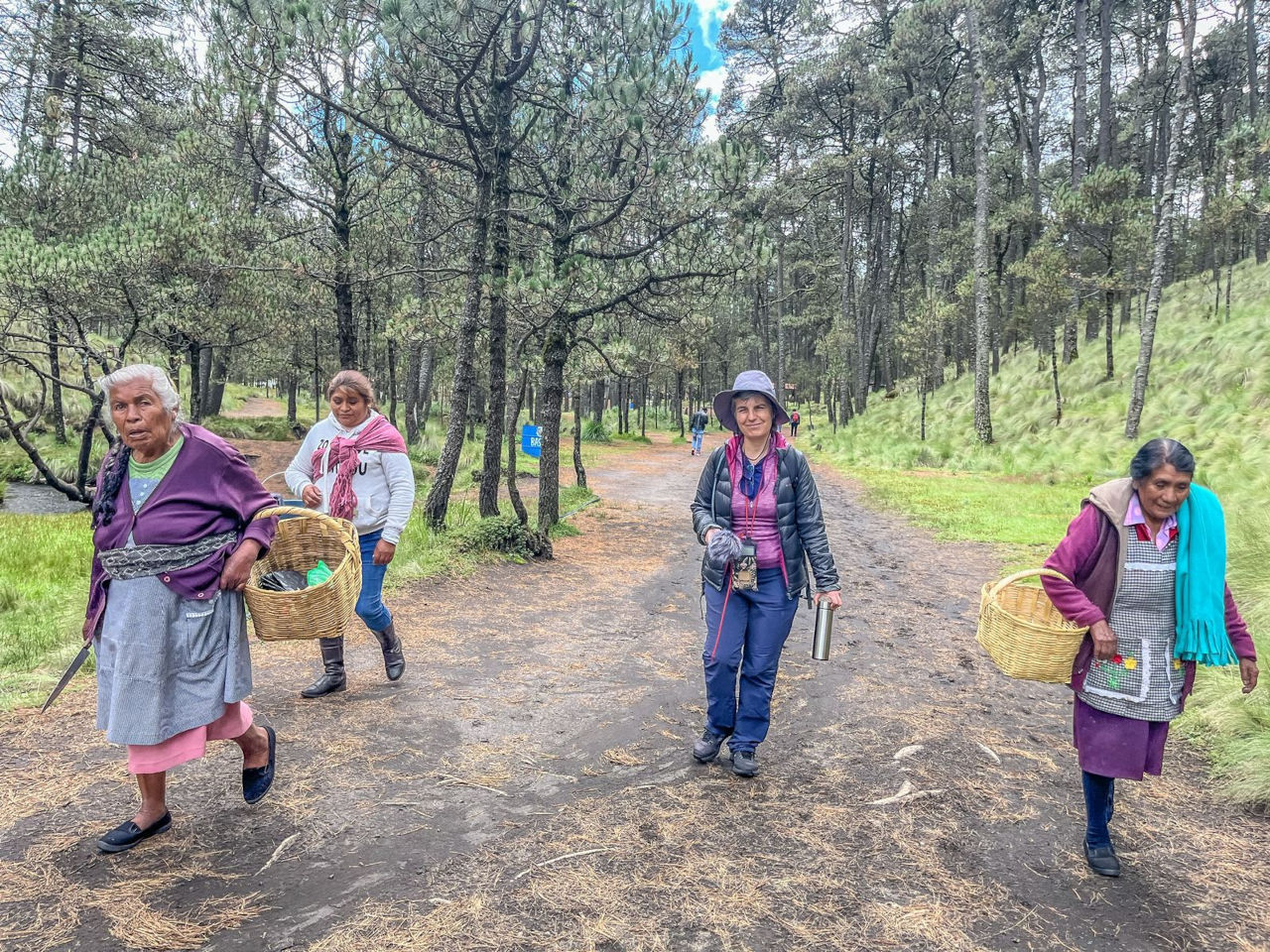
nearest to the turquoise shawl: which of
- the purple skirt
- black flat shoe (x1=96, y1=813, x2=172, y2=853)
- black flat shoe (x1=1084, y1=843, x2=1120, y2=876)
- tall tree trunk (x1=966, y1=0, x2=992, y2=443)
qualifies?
the purple skirt

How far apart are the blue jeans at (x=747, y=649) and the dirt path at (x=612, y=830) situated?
305 millimetres

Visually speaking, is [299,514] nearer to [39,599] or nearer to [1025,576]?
[1025,576]

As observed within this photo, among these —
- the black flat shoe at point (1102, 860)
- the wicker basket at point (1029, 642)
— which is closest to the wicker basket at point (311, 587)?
the wicker basket at point (1029, 642)

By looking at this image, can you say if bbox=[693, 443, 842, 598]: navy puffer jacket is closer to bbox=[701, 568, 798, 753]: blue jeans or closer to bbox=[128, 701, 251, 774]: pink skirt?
bbox=[701, 568, 798, 753]: blue jeans

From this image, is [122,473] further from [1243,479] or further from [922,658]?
[1243,479]

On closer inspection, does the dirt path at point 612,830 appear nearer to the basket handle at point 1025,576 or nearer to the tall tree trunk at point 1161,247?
the basket handle at point 1025,576

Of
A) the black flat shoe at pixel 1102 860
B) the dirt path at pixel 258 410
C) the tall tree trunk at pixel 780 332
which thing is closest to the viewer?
the black flat shoe at pixel 1102 860

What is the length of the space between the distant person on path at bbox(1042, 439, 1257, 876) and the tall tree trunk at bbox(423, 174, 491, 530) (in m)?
7.51

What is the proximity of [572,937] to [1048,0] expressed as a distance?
110 feet

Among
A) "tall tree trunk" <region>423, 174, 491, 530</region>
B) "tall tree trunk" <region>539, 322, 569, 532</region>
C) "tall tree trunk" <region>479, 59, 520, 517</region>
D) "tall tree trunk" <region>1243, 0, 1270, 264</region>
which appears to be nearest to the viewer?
"tall tree trunk" <region>479, 59, 520, 517</region>

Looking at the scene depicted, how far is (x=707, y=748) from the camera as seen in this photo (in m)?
3.92

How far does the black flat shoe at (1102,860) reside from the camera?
2982 mm

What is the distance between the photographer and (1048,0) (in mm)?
26047

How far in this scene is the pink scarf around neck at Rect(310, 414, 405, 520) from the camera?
14.4 feet
